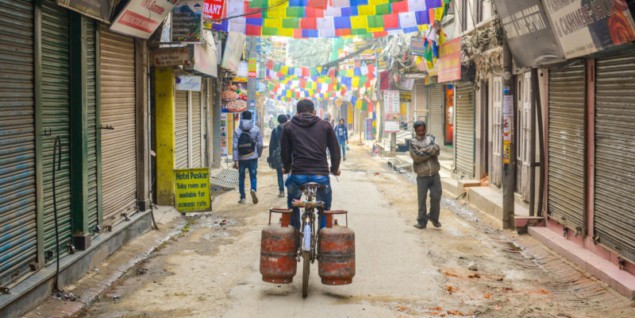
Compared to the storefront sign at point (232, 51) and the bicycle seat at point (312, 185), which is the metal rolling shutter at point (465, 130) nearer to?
the storefront sign at point (232, 51)

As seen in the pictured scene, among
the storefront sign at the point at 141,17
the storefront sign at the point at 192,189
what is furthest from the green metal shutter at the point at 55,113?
the storefront sign at the point at 192,189

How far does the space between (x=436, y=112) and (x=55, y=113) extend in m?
21.2

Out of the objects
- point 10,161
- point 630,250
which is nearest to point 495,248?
point 630,250

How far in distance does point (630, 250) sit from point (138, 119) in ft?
24.9

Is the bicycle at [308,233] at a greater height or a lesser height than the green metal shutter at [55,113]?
lesser

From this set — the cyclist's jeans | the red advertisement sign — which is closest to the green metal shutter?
the cyclist's jeans

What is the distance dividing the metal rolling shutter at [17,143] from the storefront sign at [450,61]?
11.8 m

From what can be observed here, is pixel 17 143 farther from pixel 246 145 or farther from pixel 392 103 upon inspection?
pixel 392 103

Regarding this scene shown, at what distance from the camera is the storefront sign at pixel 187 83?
15.9 m

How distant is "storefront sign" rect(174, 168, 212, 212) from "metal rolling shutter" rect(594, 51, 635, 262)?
6837 mm

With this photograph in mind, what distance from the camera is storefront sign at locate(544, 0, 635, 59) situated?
23.7 feet

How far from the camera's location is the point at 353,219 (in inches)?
518

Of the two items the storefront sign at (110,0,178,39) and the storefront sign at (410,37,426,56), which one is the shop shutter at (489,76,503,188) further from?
the storefront sign at (110,0,178,39)

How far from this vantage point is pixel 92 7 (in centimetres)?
845
